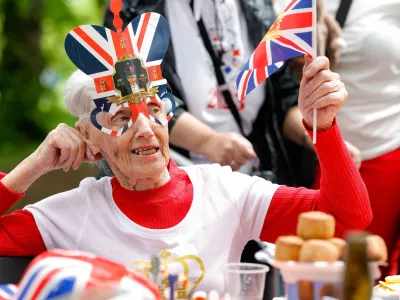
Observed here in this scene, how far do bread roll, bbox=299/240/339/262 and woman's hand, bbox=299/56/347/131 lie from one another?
0.71 meters

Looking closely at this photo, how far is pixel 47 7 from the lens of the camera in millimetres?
7473

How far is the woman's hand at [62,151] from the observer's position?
2.63 metres

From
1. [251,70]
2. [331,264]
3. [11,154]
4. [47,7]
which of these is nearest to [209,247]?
[251,70]

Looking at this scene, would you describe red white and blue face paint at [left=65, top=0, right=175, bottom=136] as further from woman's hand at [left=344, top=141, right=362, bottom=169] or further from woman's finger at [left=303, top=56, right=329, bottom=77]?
woman's hand at [left=344, top=141, right=362, bottom=169]

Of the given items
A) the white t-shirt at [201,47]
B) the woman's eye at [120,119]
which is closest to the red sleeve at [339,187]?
the woman's eye at [120,119]

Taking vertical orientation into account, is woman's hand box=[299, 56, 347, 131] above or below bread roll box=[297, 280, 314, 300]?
above

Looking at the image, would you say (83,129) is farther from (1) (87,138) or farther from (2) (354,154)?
(2) (354,154)

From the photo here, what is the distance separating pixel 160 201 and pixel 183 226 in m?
0.10

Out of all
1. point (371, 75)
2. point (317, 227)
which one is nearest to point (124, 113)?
point (317, 227)

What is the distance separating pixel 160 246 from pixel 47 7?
17.4ft

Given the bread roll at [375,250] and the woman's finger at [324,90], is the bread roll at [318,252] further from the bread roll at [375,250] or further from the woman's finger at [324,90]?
the woman's finger at [324,90]

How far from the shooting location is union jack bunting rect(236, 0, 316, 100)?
2.42 m

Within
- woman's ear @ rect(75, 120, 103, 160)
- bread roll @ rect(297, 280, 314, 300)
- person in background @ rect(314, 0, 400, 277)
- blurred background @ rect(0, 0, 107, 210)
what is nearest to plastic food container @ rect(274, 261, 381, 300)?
bread roll @ rect(297, 280, 314, 300)

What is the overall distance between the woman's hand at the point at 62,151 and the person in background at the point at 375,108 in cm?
122
